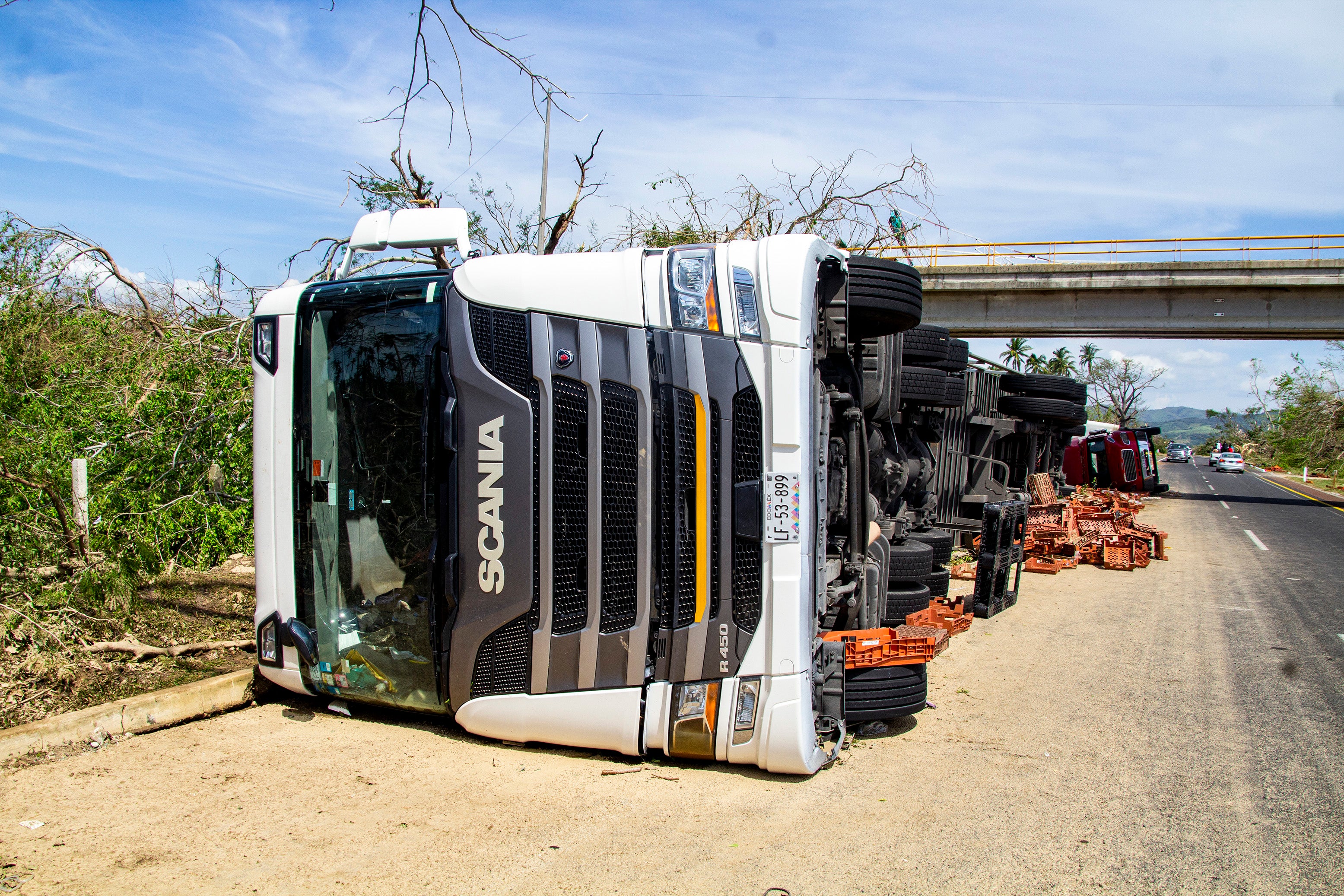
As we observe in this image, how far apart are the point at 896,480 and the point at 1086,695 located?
8.74 ft

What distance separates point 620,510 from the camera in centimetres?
378

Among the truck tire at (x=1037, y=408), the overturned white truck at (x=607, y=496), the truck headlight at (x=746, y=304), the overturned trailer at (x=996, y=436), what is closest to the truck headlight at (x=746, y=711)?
the overturned white truck at (x=607, y=496)

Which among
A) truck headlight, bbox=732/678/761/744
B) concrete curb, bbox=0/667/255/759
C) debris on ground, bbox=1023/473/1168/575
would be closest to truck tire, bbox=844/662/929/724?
truck headlight, bbox=732/678/761/744

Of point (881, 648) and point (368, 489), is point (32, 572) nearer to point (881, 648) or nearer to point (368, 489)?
point (368, 489)

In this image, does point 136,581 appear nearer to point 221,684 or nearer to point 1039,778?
point 221,684

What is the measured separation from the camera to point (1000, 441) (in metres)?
13.9

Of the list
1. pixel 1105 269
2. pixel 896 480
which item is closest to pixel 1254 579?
pixel 896 480

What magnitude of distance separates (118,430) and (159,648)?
2.14 meters

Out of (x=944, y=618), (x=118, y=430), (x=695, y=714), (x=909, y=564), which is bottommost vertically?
→ (x=944, y=618)

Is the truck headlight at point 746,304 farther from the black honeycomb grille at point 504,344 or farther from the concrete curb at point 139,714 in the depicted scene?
the concrete curb at point 139,714

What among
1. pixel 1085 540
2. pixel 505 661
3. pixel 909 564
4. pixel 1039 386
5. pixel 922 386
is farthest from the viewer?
pixel 1039 386

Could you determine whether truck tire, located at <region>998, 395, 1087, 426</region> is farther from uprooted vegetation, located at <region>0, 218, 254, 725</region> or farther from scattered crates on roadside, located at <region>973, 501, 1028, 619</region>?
uprooted vegetation, located at <region>0, 218, 254, 725</region>

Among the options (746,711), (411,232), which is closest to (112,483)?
(411,232)

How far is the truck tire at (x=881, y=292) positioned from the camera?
16.1ft
